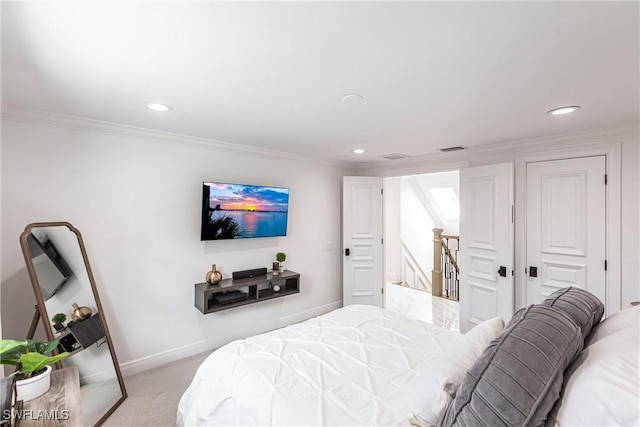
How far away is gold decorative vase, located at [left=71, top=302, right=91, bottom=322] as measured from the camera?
236 centimetres

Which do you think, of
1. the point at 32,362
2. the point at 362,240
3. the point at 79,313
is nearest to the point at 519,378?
the point at 32,362

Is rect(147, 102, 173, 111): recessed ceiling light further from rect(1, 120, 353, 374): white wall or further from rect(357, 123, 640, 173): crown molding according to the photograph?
rect(357, 123, 640, 173): crown molding

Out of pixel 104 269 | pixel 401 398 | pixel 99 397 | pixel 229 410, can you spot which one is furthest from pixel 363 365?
pixel 104 269

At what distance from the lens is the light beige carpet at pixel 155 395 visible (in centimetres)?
222

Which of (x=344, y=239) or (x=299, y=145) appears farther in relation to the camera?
(x=344, y=239)

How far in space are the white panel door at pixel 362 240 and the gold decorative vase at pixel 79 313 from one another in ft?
10.3

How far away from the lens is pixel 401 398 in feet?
4.82

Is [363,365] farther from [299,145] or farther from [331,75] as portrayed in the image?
[299,145]

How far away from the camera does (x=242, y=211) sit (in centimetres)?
348

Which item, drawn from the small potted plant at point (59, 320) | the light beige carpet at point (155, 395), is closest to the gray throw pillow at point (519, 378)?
the light beige carpet at point (155, 395)

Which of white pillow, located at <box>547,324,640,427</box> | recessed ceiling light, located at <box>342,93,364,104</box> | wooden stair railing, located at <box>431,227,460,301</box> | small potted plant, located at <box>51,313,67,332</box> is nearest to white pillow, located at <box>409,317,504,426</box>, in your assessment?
white pillow, located at <box>547,324,640,427</box>

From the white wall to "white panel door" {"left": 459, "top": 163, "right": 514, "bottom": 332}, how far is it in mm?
2337

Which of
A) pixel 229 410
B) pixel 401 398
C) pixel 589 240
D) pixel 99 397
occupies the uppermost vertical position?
pixel 589 240

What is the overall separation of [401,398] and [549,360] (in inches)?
27.7
